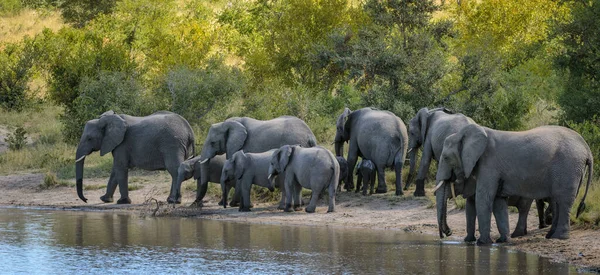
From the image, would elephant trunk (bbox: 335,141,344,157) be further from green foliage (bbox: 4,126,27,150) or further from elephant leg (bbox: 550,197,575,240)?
green foliage (bbox: 4,126,27,150)

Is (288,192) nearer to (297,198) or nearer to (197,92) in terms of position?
(297,198)

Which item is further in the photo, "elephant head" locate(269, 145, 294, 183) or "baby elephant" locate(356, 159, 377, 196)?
"baby elephant" locate(356, 159, 377, 196)

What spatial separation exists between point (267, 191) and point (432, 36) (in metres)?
7.43

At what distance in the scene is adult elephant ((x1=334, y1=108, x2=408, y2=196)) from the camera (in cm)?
1817

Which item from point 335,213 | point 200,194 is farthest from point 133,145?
point 335,213

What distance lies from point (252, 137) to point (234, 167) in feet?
4.74

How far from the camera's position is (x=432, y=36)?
2423 centimetres

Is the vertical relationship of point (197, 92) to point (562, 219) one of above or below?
above

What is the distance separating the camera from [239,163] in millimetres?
17219

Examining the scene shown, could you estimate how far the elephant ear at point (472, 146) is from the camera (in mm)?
12469

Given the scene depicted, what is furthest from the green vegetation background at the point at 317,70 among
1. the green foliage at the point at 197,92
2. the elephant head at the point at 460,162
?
the elephant head at the point at 460,162

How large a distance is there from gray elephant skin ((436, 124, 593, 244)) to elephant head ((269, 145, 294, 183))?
174 inches

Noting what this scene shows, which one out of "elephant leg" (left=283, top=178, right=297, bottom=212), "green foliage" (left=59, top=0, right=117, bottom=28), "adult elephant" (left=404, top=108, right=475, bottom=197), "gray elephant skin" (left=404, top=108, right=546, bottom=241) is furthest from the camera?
"green foliage" (left=59, top=0, right=117, bottom=28)

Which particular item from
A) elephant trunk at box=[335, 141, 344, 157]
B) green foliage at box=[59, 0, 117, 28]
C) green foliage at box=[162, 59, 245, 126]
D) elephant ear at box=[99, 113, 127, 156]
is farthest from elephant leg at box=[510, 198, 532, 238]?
green foliage at box=[59, 0, 117, 28]
